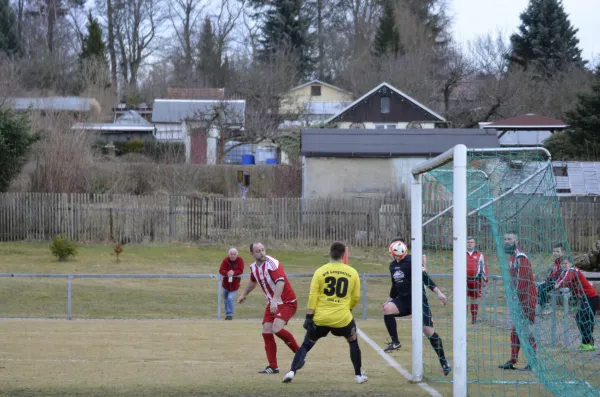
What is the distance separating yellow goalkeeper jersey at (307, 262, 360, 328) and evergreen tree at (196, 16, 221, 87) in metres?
69.3

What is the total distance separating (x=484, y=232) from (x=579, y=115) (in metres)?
31.7

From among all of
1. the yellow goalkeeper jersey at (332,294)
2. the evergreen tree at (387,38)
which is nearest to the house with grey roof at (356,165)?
the yellow goalkeeper jersey at (332,294)

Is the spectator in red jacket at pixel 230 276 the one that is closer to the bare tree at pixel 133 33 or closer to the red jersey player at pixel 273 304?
the red jersey player at pixel 273 304

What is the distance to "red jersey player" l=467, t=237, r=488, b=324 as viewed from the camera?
15688mm

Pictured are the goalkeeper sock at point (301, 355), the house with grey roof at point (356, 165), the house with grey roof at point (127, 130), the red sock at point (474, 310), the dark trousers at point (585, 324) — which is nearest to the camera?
the goalkeeper sock at point (301, 355)

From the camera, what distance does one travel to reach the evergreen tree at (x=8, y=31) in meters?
75.8

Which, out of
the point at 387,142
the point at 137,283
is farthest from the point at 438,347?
the point at 387,142

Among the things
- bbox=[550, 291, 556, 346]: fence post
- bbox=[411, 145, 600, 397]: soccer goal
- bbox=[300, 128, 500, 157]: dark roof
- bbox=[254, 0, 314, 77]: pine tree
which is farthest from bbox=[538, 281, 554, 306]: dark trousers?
bbox=[254, 0, 314, 77]: pine tree

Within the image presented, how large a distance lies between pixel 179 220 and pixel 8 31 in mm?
50893

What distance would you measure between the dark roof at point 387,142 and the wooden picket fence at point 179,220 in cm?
421

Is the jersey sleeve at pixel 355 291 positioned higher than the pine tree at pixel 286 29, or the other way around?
the pine tree at pixel 286 29

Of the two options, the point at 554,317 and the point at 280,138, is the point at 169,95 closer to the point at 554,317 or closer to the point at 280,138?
the point at 280,138

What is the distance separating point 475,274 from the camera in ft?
54.4

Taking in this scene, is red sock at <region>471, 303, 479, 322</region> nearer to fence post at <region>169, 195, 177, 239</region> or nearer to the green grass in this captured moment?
the green grass
